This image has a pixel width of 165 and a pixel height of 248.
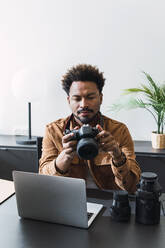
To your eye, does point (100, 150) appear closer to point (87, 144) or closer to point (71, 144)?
point (71, 144)

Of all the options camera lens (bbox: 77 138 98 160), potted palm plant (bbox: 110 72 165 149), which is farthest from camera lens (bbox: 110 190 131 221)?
potted palm plant (bbox: 110 72 165 149)

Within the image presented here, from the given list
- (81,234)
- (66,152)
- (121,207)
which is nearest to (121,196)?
(121,207)

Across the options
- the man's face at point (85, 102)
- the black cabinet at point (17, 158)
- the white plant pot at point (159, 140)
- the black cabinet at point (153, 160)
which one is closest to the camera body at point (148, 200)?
the man's face at point (85, 102)

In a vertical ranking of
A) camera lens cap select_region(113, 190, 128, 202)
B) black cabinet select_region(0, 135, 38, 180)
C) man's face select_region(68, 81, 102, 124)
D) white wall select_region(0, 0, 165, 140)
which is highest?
white wall select_region(0, 0, 165, 140)

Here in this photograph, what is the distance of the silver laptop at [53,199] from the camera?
3.18 feet

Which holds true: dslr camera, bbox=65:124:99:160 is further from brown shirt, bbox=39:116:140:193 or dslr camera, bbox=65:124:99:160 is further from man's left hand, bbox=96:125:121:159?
brown shirt, bbox=39:116:140:193

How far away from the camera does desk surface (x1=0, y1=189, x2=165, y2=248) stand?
918 millimetres

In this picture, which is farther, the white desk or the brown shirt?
the brown shirt

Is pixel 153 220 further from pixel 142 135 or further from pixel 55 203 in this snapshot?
pixel 142 135

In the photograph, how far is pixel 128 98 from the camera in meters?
2.22

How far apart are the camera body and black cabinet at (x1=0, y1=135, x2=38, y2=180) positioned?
4.38ft

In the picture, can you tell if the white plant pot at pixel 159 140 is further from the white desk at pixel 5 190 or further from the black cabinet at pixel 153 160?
the white desk at pixel 5 190

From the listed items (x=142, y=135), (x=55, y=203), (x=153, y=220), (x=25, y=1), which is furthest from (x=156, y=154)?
(x=25, y=1)

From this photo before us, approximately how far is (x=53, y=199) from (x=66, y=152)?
24cm
